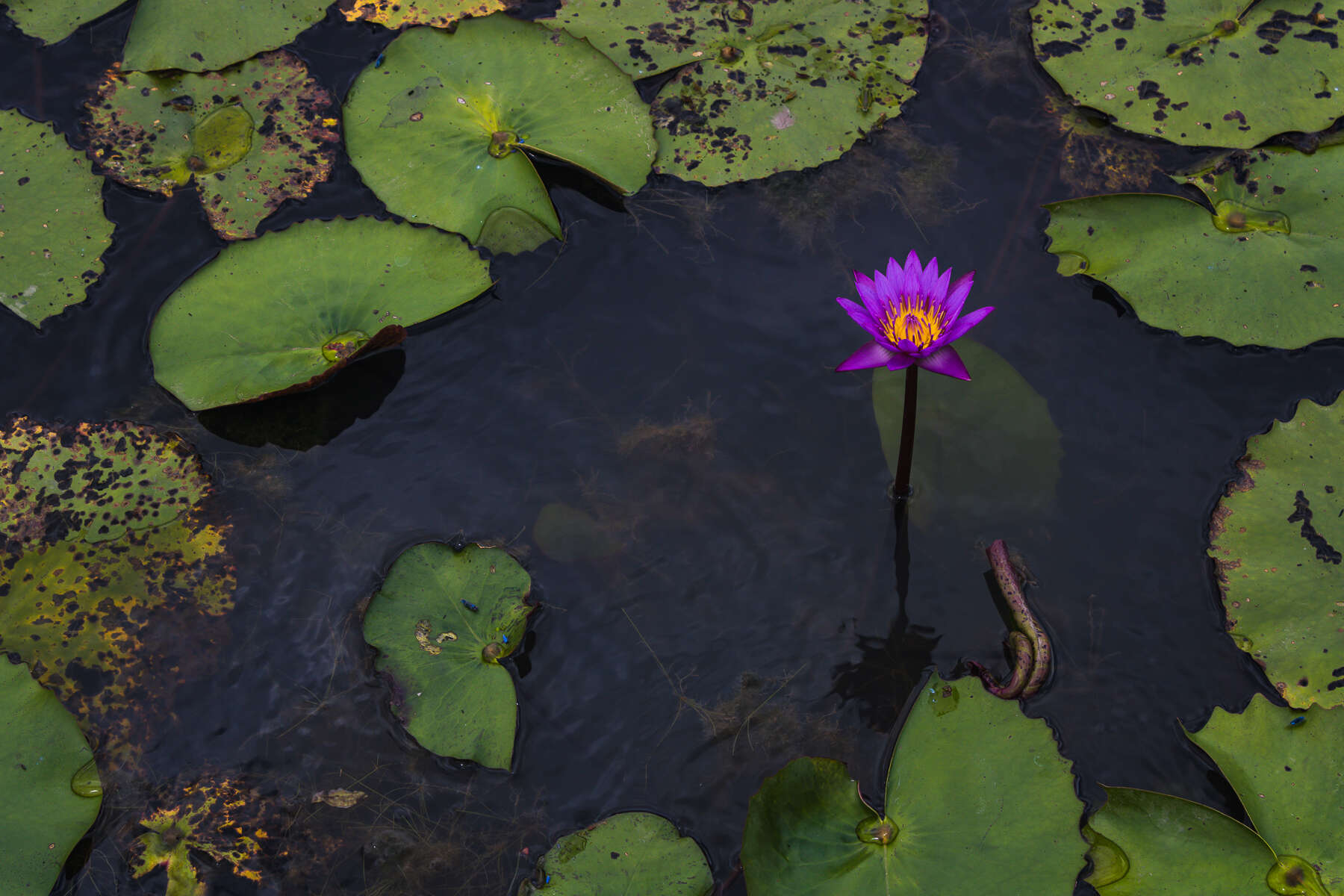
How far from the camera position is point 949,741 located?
3105 mm

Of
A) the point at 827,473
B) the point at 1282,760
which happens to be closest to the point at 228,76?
the point at 827,473

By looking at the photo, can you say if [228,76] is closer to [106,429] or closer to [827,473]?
[106,429]

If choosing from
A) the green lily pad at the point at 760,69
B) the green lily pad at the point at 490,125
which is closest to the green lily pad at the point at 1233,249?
the green lily pad at the point at 760,69

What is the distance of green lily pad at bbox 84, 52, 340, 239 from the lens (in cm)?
442

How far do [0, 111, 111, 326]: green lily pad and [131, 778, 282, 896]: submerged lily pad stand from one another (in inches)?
86.8

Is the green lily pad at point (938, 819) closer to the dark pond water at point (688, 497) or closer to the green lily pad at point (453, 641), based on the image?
the dark pond water at point (688, 497)

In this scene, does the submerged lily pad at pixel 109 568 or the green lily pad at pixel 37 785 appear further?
the submerged lily pad at pixel 109 568

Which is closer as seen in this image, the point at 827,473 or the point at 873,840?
the point at 873,840

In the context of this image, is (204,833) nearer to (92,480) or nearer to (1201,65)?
(92,480)

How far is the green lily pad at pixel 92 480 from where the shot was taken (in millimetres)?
3770

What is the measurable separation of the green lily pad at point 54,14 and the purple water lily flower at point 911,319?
435cm

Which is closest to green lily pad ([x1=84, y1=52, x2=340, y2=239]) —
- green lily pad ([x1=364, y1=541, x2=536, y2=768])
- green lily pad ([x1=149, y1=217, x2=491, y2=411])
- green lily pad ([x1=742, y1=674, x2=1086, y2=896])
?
green lily pad ([x1=149, y1=217, x2=491, y2=411])

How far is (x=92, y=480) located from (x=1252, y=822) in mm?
4366

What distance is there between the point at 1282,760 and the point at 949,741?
1053 mm
